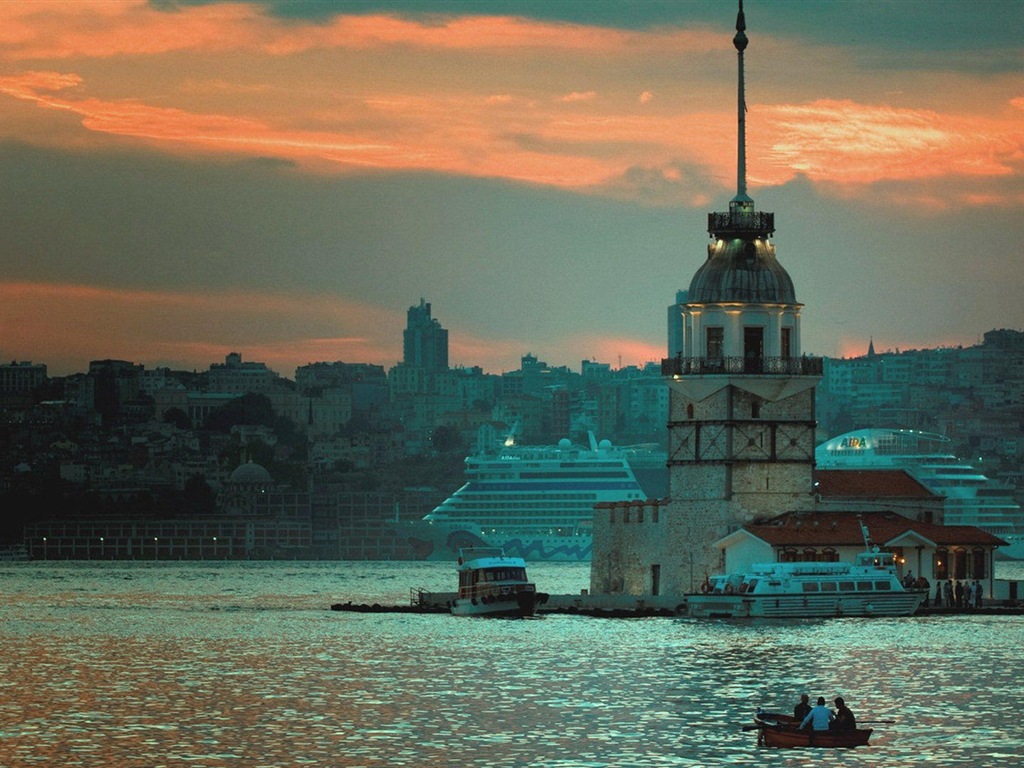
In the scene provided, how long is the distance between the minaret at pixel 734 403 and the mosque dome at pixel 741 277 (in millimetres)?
30

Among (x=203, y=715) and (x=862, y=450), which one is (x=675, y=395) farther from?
(x=862, y=450)

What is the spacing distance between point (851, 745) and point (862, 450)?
306 feet

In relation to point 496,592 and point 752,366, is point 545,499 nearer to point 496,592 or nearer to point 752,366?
point 496,592

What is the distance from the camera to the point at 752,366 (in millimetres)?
76000

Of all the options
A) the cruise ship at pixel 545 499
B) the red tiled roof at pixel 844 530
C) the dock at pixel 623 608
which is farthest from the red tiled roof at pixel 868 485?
the cruise ship at pixel 545 499

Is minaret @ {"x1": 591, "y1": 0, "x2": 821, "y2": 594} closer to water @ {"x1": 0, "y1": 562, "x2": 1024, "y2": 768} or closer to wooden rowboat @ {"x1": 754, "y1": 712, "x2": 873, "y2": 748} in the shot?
water @ {"x1": 0, "y1": 562, "x2": 1024, "y2": 768}

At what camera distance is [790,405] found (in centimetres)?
7662

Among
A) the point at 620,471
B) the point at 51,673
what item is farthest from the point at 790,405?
the point at 620,471

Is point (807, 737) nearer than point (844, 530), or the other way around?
point (807, 737)

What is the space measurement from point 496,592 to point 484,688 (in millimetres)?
25750

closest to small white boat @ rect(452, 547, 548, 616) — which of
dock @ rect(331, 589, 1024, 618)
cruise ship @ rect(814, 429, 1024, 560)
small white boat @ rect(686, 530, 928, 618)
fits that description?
dock @ rect(331, 589, 1024, 618)

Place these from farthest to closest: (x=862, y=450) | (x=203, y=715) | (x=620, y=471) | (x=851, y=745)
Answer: (x=620, y=471) → (x=862, y=450) → (x=203, y=715) → (x=851, y=745)

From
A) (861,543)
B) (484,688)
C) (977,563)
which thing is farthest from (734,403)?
(484,688)

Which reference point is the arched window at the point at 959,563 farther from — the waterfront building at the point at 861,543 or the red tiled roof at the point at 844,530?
the red tiled roof at the point at 844,530
